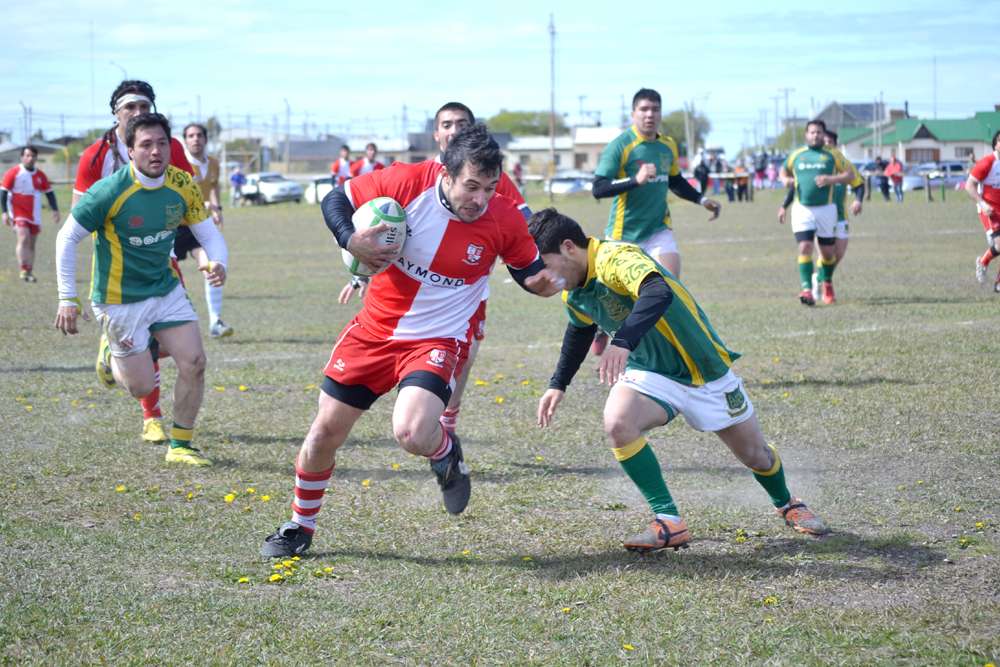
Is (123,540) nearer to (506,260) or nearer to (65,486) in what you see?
(65,486)

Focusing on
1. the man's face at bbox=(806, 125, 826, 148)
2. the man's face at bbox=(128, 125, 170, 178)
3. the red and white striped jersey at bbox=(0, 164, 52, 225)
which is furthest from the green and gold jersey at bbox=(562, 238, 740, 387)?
the red and white striped jersey at bbox=(0, 164, 52, 225)

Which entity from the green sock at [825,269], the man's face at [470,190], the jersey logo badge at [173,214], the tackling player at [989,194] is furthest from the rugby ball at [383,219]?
the tackling player at [989,194]

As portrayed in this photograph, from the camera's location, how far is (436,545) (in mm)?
5520

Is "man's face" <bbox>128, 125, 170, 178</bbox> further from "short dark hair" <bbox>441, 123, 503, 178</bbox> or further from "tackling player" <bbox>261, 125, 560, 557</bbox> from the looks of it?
"short dark hair" <bbox>441, 123, 503, 178</bbox>

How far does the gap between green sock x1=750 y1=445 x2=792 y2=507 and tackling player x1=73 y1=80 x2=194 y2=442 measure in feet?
13.2

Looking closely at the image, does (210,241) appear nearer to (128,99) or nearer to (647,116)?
(128,99)

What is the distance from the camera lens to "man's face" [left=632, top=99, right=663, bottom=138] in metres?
9.99

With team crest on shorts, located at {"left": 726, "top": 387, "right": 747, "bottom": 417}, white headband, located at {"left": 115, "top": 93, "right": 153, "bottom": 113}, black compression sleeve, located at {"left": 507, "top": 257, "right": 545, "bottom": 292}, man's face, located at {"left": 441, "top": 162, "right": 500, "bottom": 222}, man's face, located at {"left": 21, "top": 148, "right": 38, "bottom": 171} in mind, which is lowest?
team crest on shorts, located at {"left": 726, "top": 387, "right": 747, "bottom": 417}

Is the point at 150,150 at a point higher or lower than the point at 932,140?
lower

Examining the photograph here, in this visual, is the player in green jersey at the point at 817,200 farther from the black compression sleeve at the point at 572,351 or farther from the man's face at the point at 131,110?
the black compression sleeve at the point at 572,351

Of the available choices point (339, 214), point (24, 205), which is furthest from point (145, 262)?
point (24, 205)

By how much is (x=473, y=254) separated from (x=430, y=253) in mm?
202

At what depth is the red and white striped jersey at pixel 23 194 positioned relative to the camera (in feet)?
64.2

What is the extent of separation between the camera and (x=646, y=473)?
17.6ft
